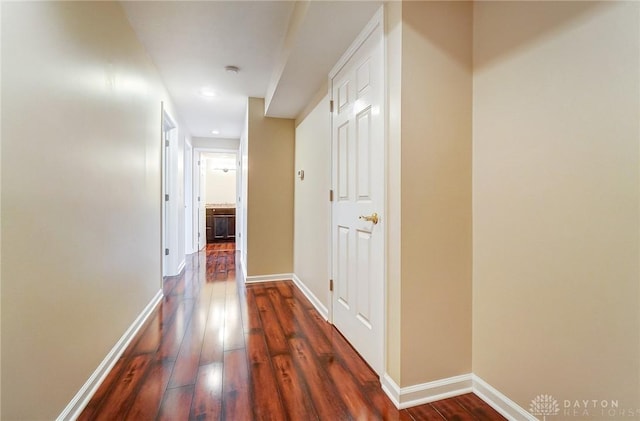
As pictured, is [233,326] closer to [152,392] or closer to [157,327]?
[157,327]

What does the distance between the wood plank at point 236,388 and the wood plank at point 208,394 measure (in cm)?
3

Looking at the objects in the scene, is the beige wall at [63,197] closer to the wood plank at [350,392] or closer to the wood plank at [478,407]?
the wood plank at [350,392]

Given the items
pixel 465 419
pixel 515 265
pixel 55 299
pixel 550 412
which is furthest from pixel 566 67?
pixel 55 299

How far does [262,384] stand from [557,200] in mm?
1593

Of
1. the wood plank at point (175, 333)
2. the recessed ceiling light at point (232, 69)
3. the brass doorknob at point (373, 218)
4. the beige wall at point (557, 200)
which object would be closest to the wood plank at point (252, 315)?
the wood plank at point (175, 333)

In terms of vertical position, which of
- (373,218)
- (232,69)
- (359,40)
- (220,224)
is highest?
(232,69)

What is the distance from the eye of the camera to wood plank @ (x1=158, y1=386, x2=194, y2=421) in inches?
49.1

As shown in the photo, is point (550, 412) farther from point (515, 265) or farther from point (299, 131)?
point (299, 131)

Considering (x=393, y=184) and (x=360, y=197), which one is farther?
(x=360, y=197)

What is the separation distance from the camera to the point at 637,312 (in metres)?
0.87

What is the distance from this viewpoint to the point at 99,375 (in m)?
1.48

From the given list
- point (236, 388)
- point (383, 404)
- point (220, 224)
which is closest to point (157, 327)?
point (236, 388)

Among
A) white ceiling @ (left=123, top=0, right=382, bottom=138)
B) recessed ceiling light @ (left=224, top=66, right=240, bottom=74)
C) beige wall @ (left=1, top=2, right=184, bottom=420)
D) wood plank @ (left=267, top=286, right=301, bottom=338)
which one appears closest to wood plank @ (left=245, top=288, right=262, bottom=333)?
wood plank @ (left=267, top=286, right=301, bottom=338)

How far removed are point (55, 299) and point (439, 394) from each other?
5.76 ft
